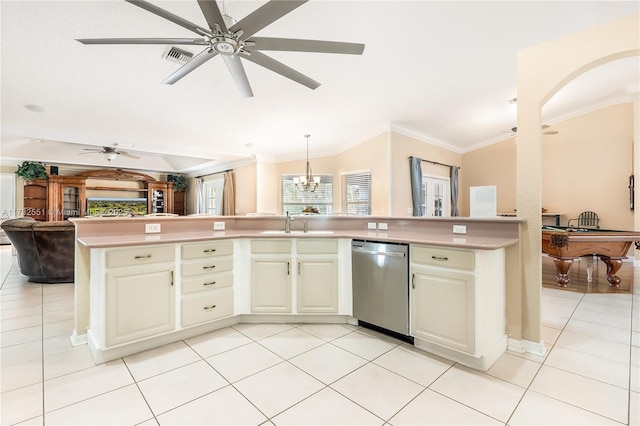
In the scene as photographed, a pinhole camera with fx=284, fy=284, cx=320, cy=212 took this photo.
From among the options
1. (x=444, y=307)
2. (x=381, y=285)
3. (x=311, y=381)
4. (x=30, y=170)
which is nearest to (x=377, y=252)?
(x=381, y=285)

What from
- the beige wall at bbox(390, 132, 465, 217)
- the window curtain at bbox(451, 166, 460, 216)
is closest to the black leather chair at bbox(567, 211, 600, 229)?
the window curtain at bbox(451, 166, 460, 216)

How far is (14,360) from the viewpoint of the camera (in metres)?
2.14

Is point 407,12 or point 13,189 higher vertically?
point 407,12

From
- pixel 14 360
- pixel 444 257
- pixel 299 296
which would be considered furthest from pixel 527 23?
pixel 14 360

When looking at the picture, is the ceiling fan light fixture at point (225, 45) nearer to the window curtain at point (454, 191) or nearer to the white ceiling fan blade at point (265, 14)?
the white ceiling fan blade at point (265, 14)

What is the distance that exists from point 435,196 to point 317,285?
5521mm

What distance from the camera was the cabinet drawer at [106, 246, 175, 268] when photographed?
211cm

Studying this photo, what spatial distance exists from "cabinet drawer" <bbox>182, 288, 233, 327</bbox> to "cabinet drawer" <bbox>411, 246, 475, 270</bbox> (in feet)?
5.74

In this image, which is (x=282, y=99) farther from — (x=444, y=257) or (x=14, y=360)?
(x=14, y=360)

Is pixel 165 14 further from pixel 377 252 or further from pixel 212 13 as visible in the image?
pixel 377 252

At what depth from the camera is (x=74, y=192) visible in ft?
28.7

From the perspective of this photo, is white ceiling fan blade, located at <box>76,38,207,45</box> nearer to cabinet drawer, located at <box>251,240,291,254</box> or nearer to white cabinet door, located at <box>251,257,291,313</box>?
cabinet drawer, located at <box>251,240,291,254</box>

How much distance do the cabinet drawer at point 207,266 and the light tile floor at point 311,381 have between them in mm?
586

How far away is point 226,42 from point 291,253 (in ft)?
5.92
